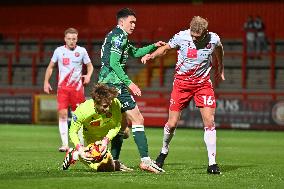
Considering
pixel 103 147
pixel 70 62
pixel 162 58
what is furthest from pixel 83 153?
pixel 162 58

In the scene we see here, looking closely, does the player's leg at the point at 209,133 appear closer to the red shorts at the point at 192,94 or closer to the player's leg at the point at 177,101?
the red shorts at the point at 192,94

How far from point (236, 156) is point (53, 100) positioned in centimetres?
1345

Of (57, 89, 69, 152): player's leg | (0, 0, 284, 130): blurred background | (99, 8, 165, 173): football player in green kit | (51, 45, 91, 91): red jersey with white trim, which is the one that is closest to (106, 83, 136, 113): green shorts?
(99, 8, 165, 173): football player in green kit

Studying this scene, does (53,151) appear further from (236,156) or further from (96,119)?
(96,119)

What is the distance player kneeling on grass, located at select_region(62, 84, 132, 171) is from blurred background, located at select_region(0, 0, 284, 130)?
15357mm

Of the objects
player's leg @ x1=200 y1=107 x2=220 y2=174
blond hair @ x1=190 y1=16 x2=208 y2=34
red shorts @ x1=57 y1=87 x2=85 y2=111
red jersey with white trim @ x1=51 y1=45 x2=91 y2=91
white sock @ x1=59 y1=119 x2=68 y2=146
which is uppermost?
blond hair @ x1=190 y1=16 x2=208 y2=34

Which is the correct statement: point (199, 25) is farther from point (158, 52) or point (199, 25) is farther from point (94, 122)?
point (94, 122)

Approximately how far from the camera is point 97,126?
489 inches

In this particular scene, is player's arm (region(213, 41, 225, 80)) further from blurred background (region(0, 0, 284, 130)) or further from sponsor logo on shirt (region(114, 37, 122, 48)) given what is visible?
blurred background (region(0, 0, 284, 130))

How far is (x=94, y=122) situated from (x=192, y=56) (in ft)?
6.20

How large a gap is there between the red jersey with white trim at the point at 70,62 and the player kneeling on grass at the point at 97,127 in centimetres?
590

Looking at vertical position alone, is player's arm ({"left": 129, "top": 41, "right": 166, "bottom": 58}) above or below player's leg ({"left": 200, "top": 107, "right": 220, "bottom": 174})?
above

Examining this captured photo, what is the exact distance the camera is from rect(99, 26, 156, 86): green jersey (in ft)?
42.1

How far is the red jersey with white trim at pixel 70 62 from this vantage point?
18.4 m
